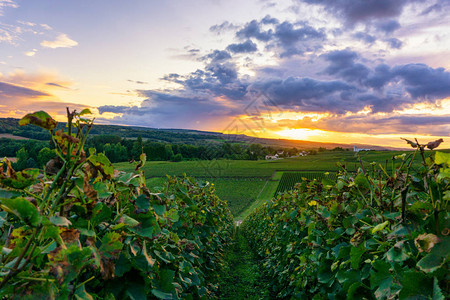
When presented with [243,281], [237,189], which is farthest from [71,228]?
[237,189]

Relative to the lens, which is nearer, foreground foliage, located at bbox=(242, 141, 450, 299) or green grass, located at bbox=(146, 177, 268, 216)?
foreground foliage, located at bbox=(242, 141, 450, 299)

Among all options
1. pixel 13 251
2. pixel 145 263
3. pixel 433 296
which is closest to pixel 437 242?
pixel 433 296

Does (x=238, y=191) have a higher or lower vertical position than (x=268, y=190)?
lower

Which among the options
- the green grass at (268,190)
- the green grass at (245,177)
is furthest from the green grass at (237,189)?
the green grass at (268,190)

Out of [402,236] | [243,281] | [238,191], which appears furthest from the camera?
[238,191]

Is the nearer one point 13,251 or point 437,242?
point 13,251

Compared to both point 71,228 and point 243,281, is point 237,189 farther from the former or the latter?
point 71,228

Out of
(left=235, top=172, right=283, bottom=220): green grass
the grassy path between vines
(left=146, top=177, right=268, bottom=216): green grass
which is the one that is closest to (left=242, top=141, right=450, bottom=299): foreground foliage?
the grassy path between vines

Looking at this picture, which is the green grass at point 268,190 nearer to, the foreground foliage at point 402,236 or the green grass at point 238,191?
the green grass at point 238,191

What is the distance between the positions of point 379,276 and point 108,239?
1.42m

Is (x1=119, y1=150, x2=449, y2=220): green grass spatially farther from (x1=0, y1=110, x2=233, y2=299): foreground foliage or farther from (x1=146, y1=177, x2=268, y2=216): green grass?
(x1=0, y1=110, x2=233, y2=299): foreground foliage

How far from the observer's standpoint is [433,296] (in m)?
1.17

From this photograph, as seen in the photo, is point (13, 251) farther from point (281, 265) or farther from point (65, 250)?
point (281, 265)

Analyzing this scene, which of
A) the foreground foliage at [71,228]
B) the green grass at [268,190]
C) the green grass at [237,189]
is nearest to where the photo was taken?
the foreground foliage at [71,228]
